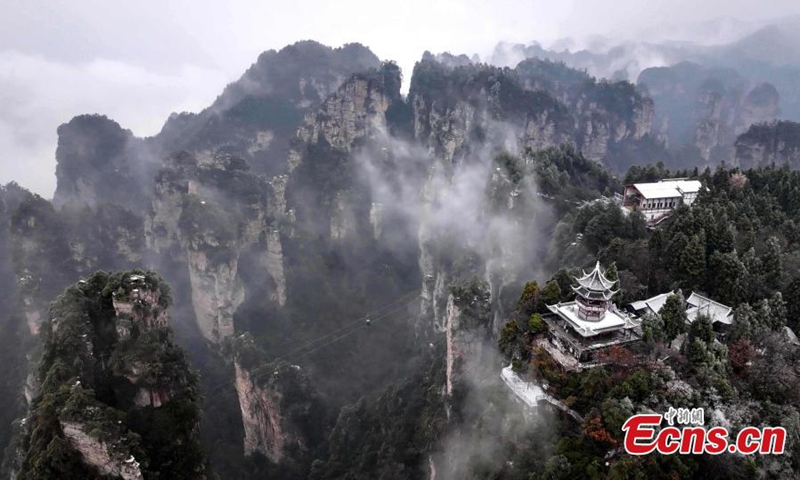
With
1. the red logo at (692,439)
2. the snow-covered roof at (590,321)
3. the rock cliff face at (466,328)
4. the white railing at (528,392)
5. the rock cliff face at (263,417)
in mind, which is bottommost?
the rock cliff face at (263,417)

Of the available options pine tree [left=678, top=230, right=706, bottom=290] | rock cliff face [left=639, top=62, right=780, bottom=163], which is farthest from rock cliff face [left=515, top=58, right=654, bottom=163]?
pine tree [left=678, top=230, right=706, bottom=290]

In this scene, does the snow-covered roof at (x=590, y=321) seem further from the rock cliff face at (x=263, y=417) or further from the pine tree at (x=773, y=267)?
the rock cliff face at (x=263, y=417)

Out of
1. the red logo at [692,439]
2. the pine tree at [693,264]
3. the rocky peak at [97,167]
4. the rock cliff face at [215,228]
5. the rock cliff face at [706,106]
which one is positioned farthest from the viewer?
the rock cliff face at [706,106]

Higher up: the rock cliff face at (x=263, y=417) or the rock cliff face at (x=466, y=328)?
the rock cliff face at (x=466, y=328)

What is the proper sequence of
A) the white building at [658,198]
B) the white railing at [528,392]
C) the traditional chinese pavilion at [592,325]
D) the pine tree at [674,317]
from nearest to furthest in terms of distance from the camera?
the white railing at [528,392] < the pine tree at [674,317] < the traditional chinese pavilion at [592,325] < the white building at [658,198]

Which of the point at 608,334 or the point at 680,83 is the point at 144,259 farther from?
the point at 680,83

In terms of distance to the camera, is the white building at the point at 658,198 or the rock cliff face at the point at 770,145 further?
the rock cliff face at the point at 770,145

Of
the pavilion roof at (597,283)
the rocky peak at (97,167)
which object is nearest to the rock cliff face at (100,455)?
the pavilion roof at (597,283)

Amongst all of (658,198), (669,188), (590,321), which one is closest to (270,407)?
(590,321)
